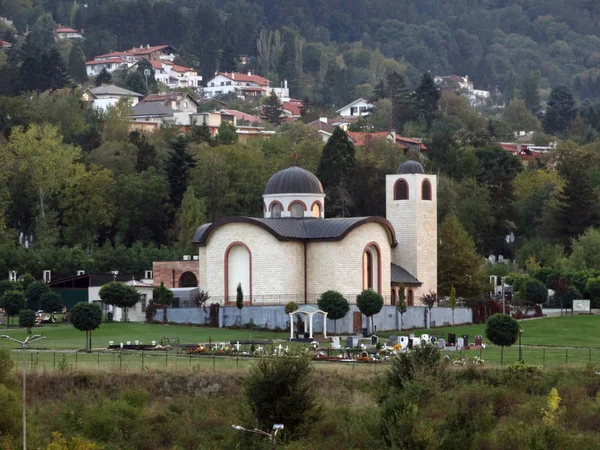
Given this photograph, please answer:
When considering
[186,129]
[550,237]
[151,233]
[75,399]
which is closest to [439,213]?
[550,237]

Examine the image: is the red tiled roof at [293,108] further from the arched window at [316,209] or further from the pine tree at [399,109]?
the arched window at [316,209]

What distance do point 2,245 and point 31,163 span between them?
9187 mm

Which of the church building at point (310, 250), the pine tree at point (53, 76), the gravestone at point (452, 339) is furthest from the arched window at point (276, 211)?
the pine tree at point (53, 76)

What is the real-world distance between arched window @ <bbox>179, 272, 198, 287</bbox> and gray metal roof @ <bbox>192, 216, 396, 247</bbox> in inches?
214

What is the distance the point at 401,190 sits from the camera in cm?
8312

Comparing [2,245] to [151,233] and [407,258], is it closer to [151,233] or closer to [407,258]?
[151,233]

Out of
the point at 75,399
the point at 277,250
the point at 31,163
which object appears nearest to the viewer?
the point at 75,399

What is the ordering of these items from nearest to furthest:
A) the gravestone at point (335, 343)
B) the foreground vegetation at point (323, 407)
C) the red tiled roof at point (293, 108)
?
1. the foreground vegetation at point (323, 407)
2. the gravestone at point (335, 343)
3. the red tiled roof at point (293, 108)

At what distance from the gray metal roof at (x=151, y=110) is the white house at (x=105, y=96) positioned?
4.04m

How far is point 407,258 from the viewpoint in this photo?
3236 inches

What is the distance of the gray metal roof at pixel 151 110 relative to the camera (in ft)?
478

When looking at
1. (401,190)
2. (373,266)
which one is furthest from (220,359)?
(401,190)

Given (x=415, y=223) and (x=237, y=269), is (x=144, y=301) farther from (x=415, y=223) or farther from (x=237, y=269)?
(x=415, y=223)

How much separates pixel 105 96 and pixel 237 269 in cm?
8439
